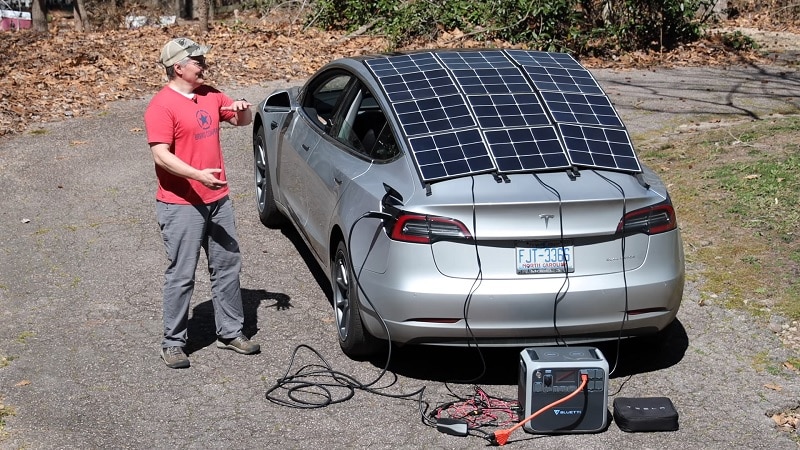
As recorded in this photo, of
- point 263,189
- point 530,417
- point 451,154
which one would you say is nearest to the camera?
point 530,417

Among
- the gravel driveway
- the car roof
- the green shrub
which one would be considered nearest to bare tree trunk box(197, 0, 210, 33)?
the green shrub

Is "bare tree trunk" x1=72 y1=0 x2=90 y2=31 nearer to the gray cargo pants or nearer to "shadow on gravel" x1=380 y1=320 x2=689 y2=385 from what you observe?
the gray cargo pants

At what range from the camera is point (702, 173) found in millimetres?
10375

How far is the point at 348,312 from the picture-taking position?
6578 millimetres

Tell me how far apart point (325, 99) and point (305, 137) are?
39 centimetres

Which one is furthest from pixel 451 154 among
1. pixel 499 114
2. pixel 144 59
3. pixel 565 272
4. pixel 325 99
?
pixel 144 59

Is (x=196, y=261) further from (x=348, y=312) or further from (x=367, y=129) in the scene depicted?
(x=367, y=129)

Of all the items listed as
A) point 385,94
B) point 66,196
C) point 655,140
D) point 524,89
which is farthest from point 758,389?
point 66,196

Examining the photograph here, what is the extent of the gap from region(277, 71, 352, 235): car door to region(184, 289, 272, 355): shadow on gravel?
558mm

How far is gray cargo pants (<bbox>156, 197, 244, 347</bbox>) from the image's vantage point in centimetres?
653

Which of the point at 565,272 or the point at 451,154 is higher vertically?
the point at 451,154

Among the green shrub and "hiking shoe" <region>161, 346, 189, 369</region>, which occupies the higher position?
the green shrub

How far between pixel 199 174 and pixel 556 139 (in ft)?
7.13

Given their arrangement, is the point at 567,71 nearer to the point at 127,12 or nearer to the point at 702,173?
the point at 702,173
